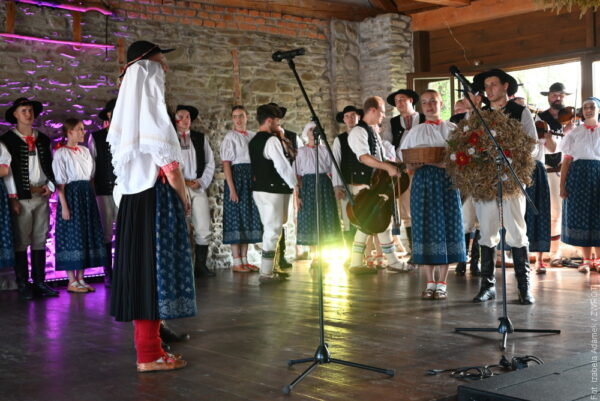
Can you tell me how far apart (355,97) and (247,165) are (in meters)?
2.36

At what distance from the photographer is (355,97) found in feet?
31.5

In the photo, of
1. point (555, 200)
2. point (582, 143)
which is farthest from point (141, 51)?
point (555, 200)

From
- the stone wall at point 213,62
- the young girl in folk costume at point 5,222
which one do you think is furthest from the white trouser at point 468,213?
the young girl in folk costume at point 5,222

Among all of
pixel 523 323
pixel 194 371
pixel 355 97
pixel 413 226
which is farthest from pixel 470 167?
pixel 355 97

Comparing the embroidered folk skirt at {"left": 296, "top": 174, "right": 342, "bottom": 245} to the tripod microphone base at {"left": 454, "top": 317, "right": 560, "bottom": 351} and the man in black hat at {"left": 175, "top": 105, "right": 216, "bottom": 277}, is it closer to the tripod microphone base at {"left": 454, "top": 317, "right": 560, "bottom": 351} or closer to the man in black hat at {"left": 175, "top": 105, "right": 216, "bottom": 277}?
the man in black hat at {"left": 175, "top": 105, "right": 216, "bottom": 277}

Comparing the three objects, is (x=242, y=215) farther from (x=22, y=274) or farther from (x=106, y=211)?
(x=22, y=274)

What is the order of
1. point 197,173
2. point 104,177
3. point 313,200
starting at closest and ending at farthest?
point 104,177 < point 313,200 < point 197,173

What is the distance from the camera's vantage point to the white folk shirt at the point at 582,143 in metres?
6.71

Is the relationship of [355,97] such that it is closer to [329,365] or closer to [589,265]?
[589,265]

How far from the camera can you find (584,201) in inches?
270

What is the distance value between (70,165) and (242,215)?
6.57ft

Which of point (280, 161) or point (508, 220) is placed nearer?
point (508, 220)

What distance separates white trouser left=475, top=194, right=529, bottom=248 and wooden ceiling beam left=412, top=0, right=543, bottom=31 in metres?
4.09

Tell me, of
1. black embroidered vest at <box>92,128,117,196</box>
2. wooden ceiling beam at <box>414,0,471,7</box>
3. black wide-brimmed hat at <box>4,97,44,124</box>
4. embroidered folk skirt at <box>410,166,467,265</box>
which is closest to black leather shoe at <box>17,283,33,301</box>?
black embroidered vest at <box>92,128,117,196</box>
